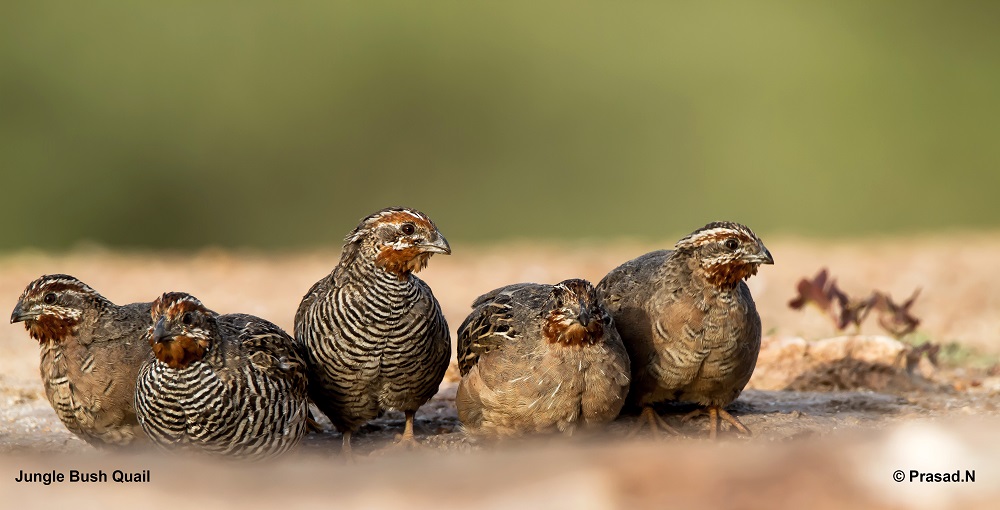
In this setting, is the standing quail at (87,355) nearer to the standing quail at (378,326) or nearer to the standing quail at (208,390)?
the standing quail at (208,390)

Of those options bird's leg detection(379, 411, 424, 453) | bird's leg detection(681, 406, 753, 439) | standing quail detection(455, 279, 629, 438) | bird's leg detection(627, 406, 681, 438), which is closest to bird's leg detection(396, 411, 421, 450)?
bird's leg detection(379, 411, 424, 453)

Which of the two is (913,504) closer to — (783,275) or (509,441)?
(509,441)

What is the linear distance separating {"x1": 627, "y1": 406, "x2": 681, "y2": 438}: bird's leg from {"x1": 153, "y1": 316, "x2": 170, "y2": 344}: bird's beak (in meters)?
2.67

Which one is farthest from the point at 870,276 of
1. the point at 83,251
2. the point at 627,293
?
the point at 83,251

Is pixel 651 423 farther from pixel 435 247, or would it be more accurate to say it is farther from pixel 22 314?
pixel 22 314

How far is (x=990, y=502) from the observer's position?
13.1 feet

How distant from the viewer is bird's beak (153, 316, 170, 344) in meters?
5.70

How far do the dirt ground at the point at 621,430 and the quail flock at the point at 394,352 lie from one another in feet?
0.71

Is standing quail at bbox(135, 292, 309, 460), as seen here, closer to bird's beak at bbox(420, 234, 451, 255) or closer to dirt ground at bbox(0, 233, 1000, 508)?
dirt ground at bbox(0, 233, 1000, 508)

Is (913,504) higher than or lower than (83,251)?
lower

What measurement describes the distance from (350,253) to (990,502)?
12.2ft

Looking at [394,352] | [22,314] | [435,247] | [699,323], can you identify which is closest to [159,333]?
[22,314]

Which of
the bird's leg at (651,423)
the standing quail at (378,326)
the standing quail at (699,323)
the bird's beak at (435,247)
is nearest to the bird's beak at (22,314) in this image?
the standing quail at (378,326)

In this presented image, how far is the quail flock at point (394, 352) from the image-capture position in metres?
5.91
